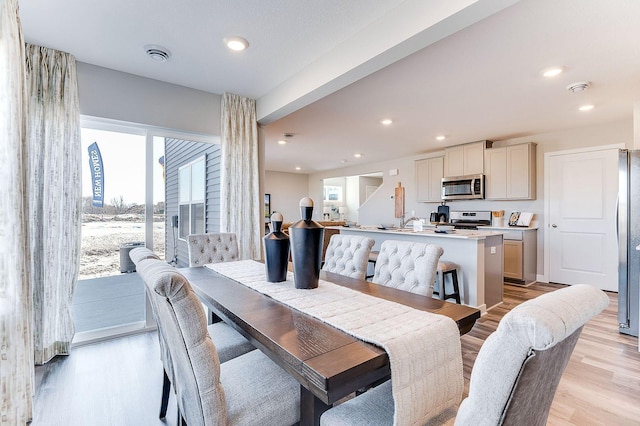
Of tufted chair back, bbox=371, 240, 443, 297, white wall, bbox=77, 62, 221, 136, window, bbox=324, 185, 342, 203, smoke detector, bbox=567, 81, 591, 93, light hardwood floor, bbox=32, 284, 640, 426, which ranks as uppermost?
smoke detector, bbox=567, 81, 591, 93

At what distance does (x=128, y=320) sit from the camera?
311 cm

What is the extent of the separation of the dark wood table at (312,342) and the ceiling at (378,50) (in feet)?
5.10

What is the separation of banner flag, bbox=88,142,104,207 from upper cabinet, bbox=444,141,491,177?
5395mm

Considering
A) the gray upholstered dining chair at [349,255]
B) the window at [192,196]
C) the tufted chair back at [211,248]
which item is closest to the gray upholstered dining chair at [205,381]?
the gray upholstered dining chair at [349,255]

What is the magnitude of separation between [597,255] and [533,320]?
532 centimetres

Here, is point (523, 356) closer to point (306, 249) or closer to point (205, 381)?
point (205, 381)

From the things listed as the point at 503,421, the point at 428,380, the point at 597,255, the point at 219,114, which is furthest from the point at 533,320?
the point at 597,255

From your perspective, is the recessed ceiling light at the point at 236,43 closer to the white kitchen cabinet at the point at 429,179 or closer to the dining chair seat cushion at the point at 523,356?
the dining chair seat cushion at the point at 523,356

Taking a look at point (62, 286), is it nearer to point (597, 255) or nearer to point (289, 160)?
point (289, 160)

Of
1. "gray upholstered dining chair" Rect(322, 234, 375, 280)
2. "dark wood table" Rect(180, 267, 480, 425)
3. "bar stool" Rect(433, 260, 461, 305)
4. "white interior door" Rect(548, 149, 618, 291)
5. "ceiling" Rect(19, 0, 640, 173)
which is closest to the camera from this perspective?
"dark wood table" Rect(180, 267, 480, 425)

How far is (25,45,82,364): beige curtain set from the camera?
237 centimetres

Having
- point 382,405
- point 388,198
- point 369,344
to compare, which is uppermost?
point 388,198

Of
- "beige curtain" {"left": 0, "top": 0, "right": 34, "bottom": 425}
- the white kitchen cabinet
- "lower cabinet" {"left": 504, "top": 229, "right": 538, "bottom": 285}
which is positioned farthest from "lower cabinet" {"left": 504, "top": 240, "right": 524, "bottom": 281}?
"beige curtain" {"left": 0, "top": 0, "right": 34, "bottom": 425}

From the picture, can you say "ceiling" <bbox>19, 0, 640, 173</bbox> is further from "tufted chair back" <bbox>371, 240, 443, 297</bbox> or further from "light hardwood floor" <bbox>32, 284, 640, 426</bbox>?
"light hardwood floor" <bbox>32, 284, 640, 426</bbox>
